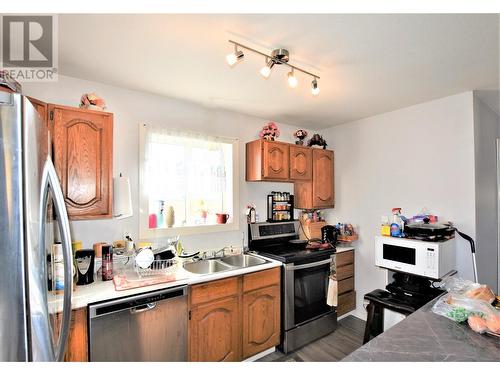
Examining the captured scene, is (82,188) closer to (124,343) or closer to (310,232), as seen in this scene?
(124,343)

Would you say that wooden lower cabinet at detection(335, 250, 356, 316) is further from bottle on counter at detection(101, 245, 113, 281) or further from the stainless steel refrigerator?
the stainless steel refrigerator

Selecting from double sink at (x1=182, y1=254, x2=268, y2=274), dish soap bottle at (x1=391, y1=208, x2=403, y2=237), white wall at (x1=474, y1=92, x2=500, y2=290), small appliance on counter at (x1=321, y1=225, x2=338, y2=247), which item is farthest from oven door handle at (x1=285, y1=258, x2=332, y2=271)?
white wall at (x1=474, y1=92, x2=500, y2=290)

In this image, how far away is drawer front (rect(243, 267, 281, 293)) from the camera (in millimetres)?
2137

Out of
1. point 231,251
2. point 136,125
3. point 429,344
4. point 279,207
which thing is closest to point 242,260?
point 231,251

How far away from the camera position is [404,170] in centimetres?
267

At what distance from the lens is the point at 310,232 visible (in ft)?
10.3

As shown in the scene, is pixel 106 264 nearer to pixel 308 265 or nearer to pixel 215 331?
pixel 215 331

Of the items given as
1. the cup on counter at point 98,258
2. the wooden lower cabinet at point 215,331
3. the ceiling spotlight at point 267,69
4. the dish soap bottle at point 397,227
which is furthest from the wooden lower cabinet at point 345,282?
the cup on counter at point 98,258

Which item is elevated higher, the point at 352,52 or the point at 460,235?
the point at 352,52

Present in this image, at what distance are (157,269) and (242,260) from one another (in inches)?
37.0

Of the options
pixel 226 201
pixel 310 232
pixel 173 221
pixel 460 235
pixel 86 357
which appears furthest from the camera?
pixel 310 232

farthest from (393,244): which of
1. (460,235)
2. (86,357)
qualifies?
(86,357)
